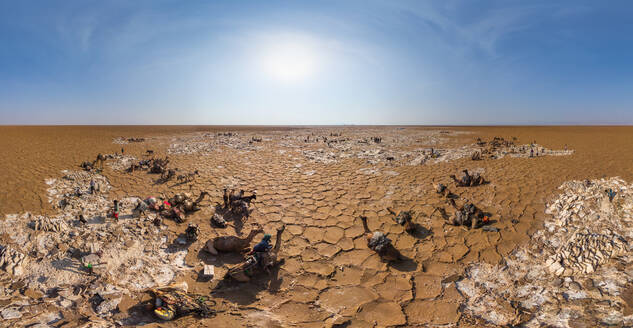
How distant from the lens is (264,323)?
3.55m

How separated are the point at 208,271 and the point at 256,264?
0.98 m

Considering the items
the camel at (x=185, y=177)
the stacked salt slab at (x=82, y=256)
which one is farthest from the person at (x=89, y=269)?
the camel at (x=185, y=177)

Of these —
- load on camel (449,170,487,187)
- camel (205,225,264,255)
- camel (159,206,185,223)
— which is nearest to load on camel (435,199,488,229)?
load on camel (449,170,487,187)

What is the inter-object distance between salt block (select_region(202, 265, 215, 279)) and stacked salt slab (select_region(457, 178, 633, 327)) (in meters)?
4.66

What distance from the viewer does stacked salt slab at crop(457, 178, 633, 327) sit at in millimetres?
3400

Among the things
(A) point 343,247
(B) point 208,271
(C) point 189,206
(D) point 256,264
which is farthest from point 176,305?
(C) point 189,206

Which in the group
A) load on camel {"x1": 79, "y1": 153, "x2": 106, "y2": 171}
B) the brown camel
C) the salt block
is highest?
load on camel {"x1": 79, "y1": 153, "x2": 106, "y2": 171}

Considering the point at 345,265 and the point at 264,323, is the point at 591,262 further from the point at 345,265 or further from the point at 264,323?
the point at 264,323

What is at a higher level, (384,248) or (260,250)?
(260,250)

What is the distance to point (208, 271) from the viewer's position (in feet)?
15.0

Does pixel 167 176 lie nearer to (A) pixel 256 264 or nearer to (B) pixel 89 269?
(B) pixel 89 269

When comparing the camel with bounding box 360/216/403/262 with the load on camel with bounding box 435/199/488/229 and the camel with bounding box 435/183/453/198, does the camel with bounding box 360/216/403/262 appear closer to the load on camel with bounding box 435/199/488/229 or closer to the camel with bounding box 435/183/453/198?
the load on camel with bounding box 435/199/488/229

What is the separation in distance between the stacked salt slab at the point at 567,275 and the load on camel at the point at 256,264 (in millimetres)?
3618

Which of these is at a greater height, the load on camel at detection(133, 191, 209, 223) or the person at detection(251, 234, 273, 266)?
the load on camel at detection(133, 191, 209, 223)
